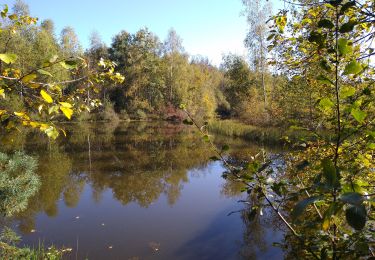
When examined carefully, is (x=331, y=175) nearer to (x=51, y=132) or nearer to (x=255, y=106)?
(x=51, y=132)

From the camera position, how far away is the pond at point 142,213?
6004mm

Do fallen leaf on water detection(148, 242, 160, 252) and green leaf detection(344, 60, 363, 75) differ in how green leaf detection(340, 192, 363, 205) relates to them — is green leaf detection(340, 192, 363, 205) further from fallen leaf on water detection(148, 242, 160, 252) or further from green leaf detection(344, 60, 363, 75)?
fallen leaf on water detection(148, 242, 160, 252)

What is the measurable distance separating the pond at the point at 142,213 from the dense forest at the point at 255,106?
28 cm

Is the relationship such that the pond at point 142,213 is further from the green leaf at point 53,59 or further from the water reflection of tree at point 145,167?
the green leaf at point 53,59

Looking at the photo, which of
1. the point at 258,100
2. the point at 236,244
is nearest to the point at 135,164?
the point at 236,244

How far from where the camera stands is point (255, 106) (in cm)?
2262

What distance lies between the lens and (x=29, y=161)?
687cm

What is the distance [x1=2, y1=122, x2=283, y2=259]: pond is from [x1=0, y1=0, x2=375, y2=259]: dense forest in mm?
284

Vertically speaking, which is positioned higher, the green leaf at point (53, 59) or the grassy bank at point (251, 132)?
the green leaf at point (53, 59)

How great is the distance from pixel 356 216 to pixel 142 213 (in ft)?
25.1

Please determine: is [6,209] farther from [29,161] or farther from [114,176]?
[114,176]

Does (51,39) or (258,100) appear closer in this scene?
(258,100)

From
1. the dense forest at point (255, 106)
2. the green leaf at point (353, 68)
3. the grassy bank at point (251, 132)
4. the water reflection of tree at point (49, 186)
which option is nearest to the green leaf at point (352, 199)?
the dense forest at point (255, 106)

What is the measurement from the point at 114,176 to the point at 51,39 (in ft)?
78.5
